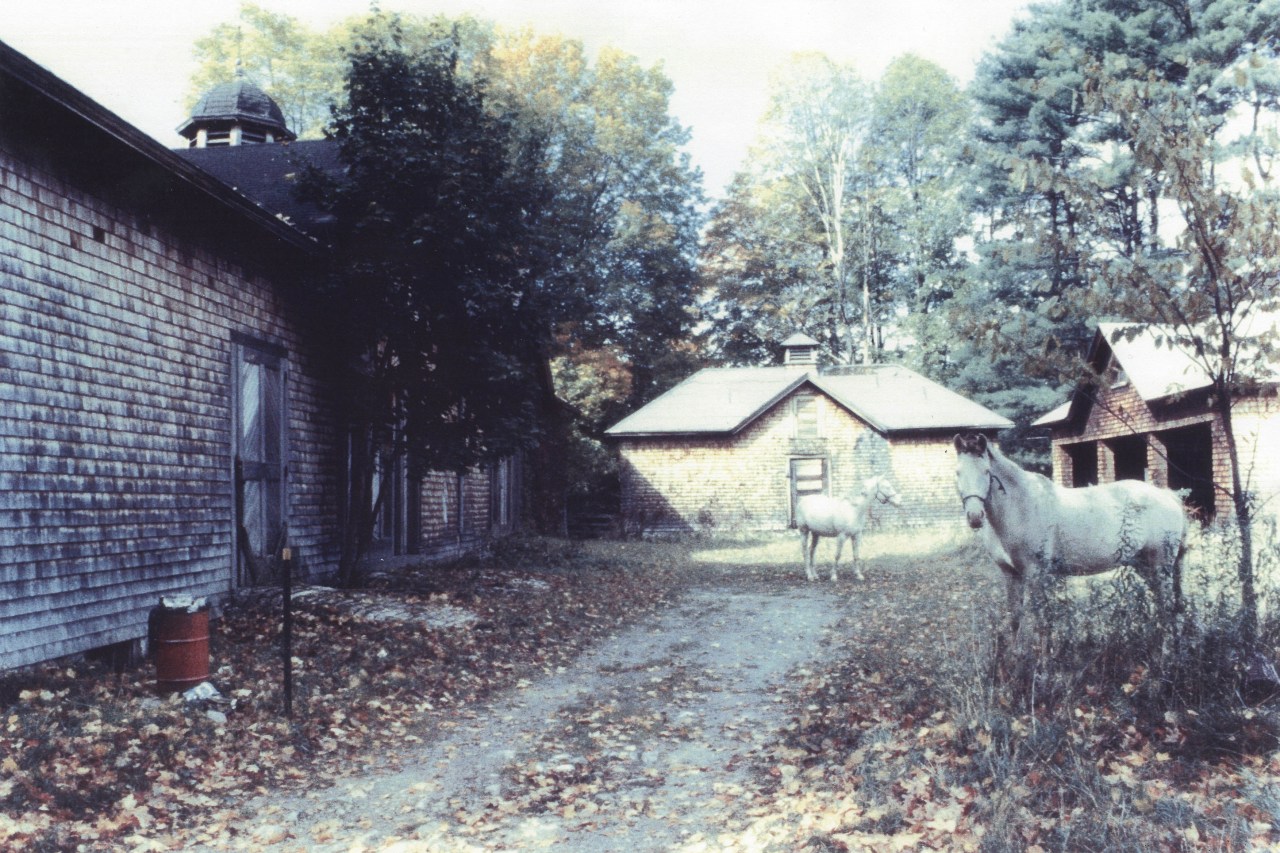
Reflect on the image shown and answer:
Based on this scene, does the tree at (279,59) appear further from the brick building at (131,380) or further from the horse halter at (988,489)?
the horse halter at (988,489)

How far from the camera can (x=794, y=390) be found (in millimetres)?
30250

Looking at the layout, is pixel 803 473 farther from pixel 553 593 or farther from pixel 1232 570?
pixel 1232 570

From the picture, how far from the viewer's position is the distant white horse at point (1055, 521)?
26.4ft

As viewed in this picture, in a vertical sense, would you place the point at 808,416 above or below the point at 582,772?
above

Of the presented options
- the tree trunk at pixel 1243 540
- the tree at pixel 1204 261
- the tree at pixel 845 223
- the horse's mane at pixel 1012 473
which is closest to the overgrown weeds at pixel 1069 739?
the tree trunk at pixel 1243 540

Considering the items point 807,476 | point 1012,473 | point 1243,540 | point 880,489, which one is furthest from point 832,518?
point 807,476

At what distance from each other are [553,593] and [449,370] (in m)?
3.65

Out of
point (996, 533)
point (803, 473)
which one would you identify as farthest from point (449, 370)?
point (803, 473)

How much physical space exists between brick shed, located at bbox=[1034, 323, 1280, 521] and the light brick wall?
3.87 meters

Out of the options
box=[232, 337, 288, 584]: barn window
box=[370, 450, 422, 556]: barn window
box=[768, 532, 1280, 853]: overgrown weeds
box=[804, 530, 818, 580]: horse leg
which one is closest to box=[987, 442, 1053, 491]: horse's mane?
box=[768, 532, 1280, 853]: overgrown weeds

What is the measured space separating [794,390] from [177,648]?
79.5 feet

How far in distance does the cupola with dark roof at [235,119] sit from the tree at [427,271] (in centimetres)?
899

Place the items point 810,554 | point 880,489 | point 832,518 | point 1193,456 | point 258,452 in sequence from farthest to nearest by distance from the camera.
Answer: point 1193,456 → point 880,489 → point 832,518 → point 810,554 → point 258,452

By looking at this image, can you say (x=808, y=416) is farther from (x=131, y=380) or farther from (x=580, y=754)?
(x=580, y=754)
